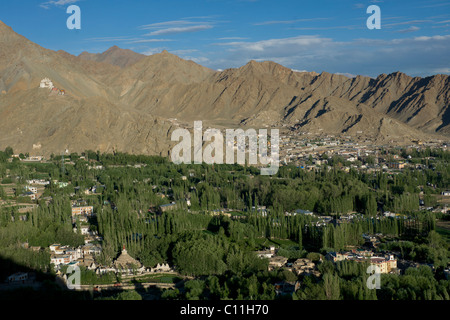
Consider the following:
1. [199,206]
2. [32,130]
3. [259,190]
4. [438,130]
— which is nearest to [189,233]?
[199,206]

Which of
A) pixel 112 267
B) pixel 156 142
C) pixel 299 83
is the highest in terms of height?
pixel 299 83

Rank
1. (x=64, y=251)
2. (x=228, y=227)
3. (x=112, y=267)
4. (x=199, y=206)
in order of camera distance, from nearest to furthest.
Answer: (x=112, y=267) < (x=64, y=251) < (x=228, y=227) < (x=199, y=206)

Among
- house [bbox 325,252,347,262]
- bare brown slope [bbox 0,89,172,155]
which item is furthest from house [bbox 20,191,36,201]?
house [bbox 325,252,347,262]

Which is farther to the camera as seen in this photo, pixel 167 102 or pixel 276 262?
pixel 167 102

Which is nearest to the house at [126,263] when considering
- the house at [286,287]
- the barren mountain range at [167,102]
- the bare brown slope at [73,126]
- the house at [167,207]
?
the house at [286,287]

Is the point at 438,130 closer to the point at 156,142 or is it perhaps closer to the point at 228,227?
the point at 156,142

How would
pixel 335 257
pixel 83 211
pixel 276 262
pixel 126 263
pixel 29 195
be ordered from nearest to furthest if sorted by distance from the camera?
pixel 335 257, pixel 276 262, pixel 126 263, pixel 83 211, pixel 29 195

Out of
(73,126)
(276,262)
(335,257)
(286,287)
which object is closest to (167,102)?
(73,126)

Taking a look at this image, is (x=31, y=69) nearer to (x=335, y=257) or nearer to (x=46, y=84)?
(x=46, y=84)

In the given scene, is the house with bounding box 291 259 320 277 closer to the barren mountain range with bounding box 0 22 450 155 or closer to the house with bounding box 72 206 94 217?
the house with bounding box 72 206 94 217
